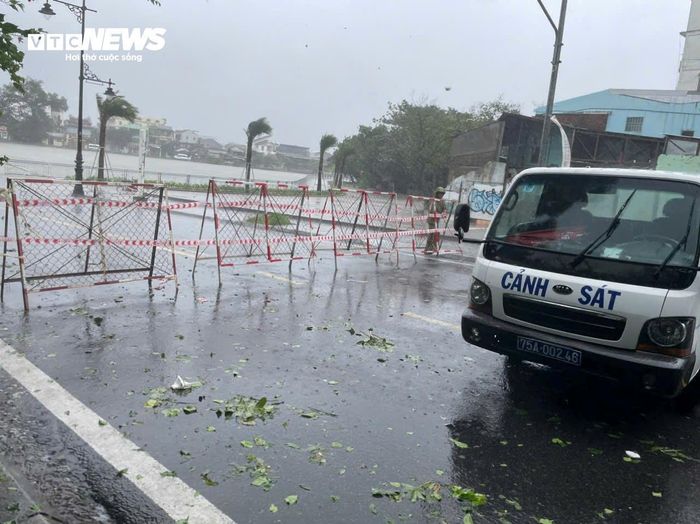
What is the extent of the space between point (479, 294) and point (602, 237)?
3.92 ft

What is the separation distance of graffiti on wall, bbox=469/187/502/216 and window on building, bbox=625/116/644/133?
74.1 ft

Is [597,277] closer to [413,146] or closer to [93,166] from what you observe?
[93,166]

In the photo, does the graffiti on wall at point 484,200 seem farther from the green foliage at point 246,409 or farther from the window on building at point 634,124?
the window on building at point 634,124

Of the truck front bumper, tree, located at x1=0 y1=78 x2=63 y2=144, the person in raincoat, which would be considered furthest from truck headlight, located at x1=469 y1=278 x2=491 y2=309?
tree, located at x1=0 y1=78 x2=63 y2=144

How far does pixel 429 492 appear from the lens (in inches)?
137

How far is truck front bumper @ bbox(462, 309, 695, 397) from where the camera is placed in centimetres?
Answer: 415

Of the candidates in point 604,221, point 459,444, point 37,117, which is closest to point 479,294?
point 604,221

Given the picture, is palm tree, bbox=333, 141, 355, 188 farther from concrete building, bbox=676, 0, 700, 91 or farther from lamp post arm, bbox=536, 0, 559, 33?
concrete building, bbox=676, 0, 700, 91

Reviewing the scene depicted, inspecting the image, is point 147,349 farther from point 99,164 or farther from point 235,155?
point 235,155

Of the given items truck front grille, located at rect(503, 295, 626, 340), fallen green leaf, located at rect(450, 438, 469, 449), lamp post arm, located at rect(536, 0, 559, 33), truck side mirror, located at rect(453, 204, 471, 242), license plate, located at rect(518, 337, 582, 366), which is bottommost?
fallen green leaf, located at rect(450, 438, 469, 449)

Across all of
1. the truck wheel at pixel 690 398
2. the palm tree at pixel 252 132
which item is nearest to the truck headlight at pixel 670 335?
the truck wheel at pixel 690 398

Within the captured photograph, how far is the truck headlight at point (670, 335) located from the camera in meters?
4.19

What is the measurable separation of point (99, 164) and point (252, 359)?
27.0 meters

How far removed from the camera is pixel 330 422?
171 inches
